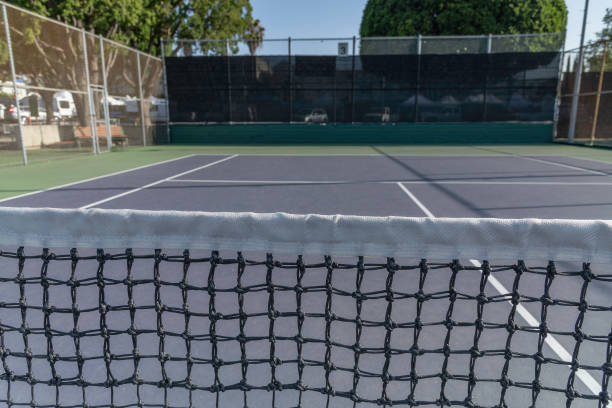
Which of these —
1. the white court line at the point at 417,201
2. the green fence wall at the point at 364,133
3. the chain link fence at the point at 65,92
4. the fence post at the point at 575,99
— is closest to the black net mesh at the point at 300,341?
the white court line at the point at 417,201

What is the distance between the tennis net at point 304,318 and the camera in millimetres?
1364

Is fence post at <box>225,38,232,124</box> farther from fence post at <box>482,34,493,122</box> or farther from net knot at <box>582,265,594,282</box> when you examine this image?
net knot at <box>582,265,594,282</box>

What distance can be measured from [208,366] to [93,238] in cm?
97

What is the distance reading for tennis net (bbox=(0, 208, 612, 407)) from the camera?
4.48 ft

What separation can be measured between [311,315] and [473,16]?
22.3 m

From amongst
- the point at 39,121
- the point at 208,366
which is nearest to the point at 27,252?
the point at 208,366

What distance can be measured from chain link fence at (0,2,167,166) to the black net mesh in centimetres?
856

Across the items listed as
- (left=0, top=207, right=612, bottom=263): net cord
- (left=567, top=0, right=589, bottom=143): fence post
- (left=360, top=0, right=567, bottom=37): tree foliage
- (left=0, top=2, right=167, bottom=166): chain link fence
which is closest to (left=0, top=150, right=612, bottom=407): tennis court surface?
(left=0, top=207, right=612, bottom=263): net cord

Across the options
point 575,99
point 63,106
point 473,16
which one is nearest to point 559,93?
point 575,99

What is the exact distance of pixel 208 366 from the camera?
207 cm

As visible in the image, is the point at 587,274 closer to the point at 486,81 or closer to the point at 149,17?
A: the point at 486,81

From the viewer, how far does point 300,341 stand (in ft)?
5.14

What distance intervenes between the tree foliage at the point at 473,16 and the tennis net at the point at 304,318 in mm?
20026

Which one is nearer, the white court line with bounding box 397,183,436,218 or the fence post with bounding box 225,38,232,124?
the white court line with bounding box 397,183,436,218
